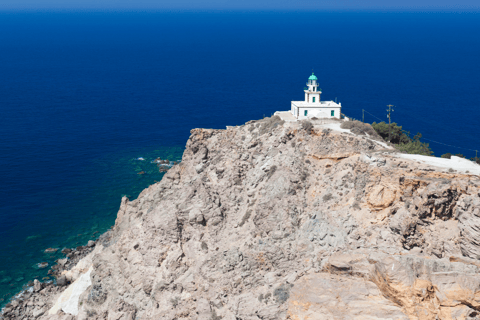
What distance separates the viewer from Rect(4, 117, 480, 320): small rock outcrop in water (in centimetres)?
2897

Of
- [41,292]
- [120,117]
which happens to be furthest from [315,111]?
[120,117]

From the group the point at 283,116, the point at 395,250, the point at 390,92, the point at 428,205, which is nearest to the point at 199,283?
the point at 395,250

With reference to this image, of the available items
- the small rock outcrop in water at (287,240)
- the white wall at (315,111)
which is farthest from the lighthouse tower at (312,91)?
the small rock outcrop in water at (287,240)

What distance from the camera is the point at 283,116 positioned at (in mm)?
59969

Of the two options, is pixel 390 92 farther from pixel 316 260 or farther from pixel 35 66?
pixel 35 66

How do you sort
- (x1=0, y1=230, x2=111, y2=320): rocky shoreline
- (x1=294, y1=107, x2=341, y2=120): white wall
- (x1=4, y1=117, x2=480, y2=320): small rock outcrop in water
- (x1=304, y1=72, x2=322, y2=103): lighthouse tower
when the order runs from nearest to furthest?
(x1=4, y1=117, x2=480, y2=320): small rock outcrop in water
(x1=0, y1=230, x2=111, y2=320): rocky shoreline
(x1=294, y1=107, x2=341, y2=120): white wall
(x1=304, y1=72, x2=322, y2=103): lighthouse tower

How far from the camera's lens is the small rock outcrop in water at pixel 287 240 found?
29.0 m

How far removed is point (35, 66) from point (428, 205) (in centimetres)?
20049

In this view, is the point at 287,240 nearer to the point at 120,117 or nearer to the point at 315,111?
the point at 315,111

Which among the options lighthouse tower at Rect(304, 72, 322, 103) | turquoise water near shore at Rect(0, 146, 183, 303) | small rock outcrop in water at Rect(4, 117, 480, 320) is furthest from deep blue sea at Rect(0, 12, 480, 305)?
lighthouse tower at Rect(304, 72, 322, 103)

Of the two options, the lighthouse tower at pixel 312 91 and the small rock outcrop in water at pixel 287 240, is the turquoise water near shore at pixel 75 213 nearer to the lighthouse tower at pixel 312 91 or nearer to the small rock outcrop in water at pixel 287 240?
the small rock outcrop in water at pixel 287 240

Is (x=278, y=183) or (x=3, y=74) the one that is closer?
(x=278, y=183)

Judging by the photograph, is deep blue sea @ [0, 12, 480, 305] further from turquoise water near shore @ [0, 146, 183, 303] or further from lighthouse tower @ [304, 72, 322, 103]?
lighthouse tower @ [304, 72, 322, 103]

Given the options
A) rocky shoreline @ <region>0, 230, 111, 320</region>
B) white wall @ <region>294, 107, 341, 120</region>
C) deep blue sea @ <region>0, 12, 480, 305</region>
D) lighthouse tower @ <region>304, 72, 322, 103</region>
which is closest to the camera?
rocky shoreline @ <region>0, 230, 111, 320</region>
